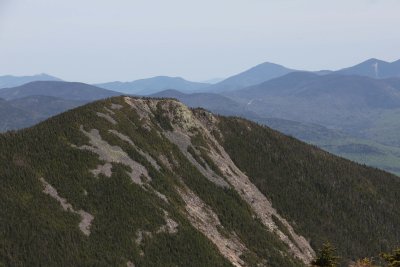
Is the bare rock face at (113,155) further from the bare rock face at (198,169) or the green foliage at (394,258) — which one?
the green foliage at (394,258)

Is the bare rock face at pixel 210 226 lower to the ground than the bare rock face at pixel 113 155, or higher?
lower

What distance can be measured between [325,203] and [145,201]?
78.8 metres

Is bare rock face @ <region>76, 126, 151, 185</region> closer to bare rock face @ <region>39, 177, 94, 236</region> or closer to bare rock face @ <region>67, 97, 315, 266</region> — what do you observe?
bare rock face @ <region>67, 97, 315, 266</region>

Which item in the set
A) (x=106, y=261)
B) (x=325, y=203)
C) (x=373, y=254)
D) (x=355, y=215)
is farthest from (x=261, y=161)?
(x=106, y=261)

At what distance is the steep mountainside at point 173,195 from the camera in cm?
9081

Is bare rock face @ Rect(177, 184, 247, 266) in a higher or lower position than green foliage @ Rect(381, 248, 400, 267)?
lower

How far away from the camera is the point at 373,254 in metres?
149

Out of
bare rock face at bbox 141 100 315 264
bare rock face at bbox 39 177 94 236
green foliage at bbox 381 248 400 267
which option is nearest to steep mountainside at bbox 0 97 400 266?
bare rock face at bbox 39 177 94 236

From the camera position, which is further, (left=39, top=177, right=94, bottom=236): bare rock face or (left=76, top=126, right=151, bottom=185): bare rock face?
(left=76, top=126, right=151, bottom=185): bare rock face

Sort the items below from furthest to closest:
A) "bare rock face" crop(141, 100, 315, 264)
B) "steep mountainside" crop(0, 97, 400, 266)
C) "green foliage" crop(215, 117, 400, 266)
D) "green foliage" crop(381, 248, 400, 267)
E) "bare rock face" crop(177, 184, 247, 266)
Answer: "green foliage" crop(215, 117, 400, 266) < "bare rock face" crop(141, 100, 315, 264) < "bare rock face" crop(177, 184, 247, 266) < "steep mountainside" crop(0, 97, 400, 266) < "green foliage" crop(381, 248, 400, 267)

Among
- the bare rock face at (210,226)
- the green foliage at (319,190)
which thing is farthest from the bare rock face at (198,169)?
the green foliage at (319,190)

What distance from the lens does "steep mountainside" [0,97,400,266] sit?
9081cm

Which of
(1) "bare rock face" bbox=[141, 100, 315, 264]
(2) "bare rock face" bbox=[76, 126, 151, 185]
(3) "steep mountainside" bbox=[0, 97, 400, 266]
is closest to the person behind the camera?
(3) "steep mountainside" bbox=[0, 97, 400, 266]

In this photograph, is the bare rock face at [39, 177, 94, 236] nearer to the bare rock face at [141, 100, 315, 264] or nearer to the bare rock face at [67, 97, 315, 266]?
the bare rock face at [67, 97, 315, 266]
